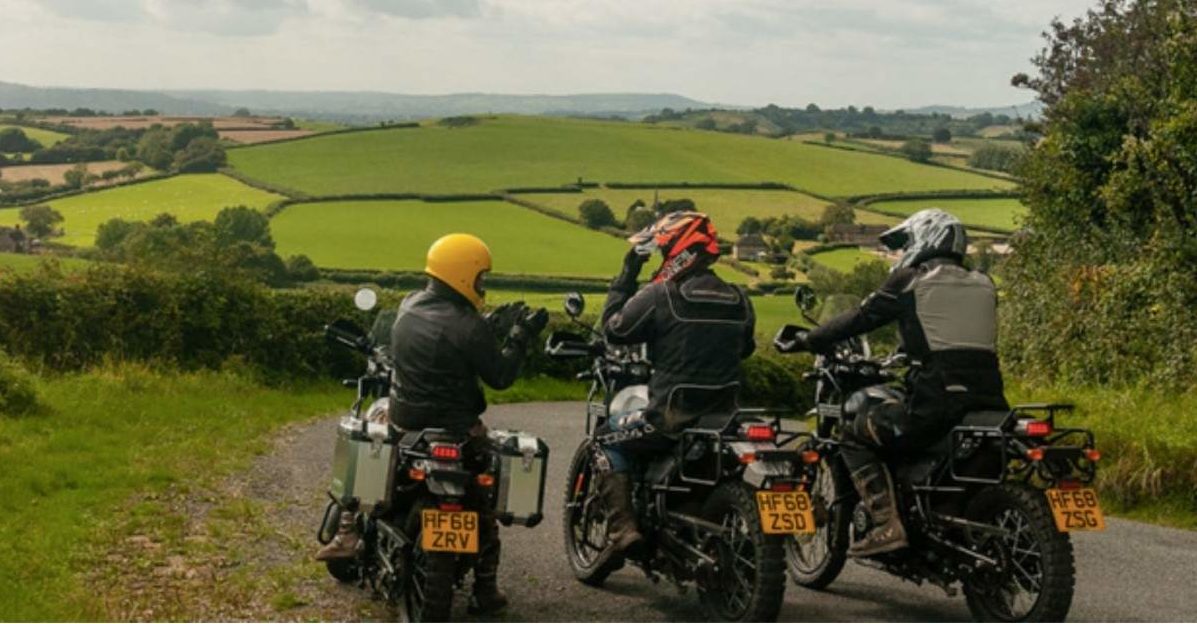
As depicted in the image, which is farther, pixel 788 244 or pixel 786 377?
pixel 788 244

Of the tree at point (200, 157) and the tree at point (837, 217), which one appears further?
the tree at point (200, 157)

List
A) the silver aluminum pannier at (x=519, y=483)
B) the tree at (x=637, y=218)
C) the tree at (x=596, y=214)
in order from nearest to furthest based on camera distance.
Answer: the silver aluminum pannier at (x=519, y=483) → the tree at (x=637, y=218) → the tree at (x=596, y=214)

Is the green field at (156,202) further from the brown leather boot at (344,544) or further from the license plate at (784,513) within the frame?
the license plate at (784,513)

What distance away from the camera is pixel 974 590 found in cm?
842

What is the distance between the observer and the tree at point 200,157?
3174 inches

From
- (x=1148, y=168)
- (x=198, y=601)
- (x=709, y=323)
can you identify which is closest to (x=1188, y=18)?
(x=1148, y=168)

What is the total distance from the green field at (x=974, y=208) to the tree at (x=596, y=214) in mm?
13400

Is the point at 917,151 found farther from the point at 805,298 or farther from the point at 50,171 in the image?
the point at 805,298

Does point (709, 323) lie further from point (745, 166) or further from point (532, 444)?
point (745, 166)

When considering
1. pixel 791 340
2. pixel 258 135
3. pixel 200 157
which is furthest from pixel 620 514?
pixel 258 135

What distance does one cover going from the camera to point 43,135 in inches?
3529

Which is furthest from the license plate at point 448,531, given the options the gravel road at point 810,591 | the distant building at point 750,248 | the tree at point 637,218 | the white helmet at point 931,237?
the tree at point 637,218

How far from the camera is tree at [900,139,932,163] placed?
97.3 metres

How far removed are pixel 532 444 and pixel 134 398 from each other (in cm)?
1334
